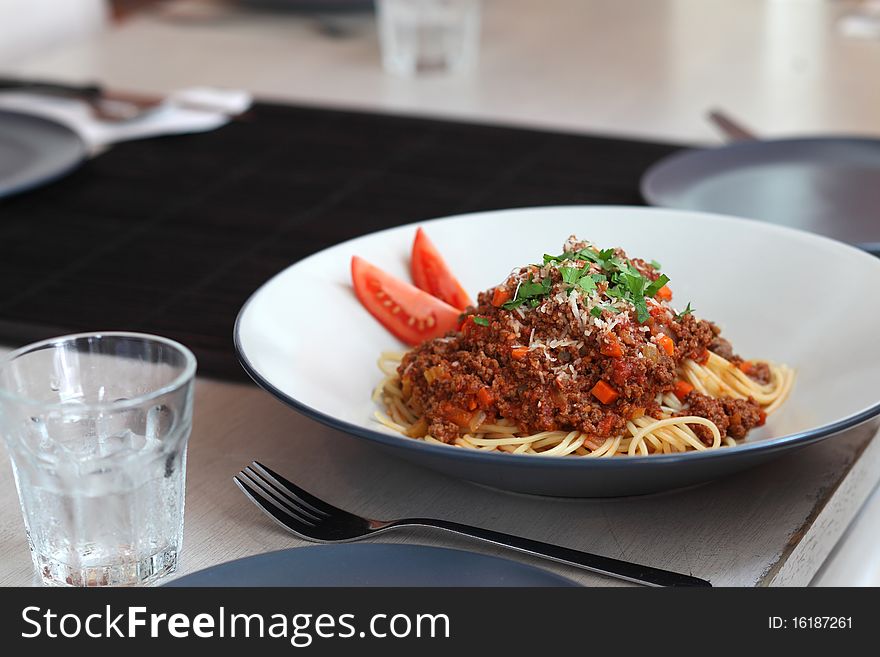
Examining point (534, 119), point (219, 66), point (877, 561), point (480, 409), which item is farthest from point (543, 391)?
point (219, 66)

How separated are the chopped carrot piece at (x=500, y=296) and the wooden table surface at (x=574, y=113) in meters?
0.17

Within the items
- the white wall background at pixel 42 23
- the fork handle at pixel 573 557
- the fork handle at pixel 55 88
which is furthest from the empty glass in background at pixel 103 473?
the white wall background at pixel 42 23

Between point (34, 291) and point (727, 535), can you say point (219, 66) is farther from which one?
point (727, 535)

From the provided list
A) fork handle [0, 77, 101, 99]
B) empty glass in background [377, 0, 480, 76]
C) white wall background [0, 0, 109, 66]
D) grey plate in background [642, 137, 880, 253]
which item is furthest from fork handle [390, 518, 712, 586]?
white wall background [0, 0, 109, 66]

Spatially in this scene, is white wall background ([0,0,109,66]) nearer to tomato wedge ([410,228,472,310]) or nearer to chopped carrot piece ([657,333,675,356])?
tomato wedge ([410,228,472,310])

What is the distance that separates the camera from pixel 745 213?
1.62m

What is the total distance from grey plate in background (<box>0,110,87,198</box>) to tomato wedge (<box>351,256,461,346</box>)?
0.71m

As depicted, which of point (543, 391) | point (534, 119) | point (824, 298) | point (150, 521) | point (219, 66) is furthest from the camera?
point (219, 66)

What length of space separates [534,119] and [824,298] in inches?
44.6

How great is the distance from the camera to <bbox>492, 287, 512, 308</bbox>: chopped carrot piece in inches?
41.6

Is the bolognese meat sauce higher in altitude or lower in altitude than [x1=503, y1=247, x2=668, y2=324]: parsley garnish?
lower

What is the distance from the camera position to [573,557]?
88 cm

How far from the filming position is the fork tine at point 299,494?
3.14 ft

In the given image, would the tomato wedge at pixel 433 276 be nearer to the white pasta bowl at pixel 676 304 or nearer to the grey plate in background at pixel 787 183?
the white pasta bowl at pixel 676 304
